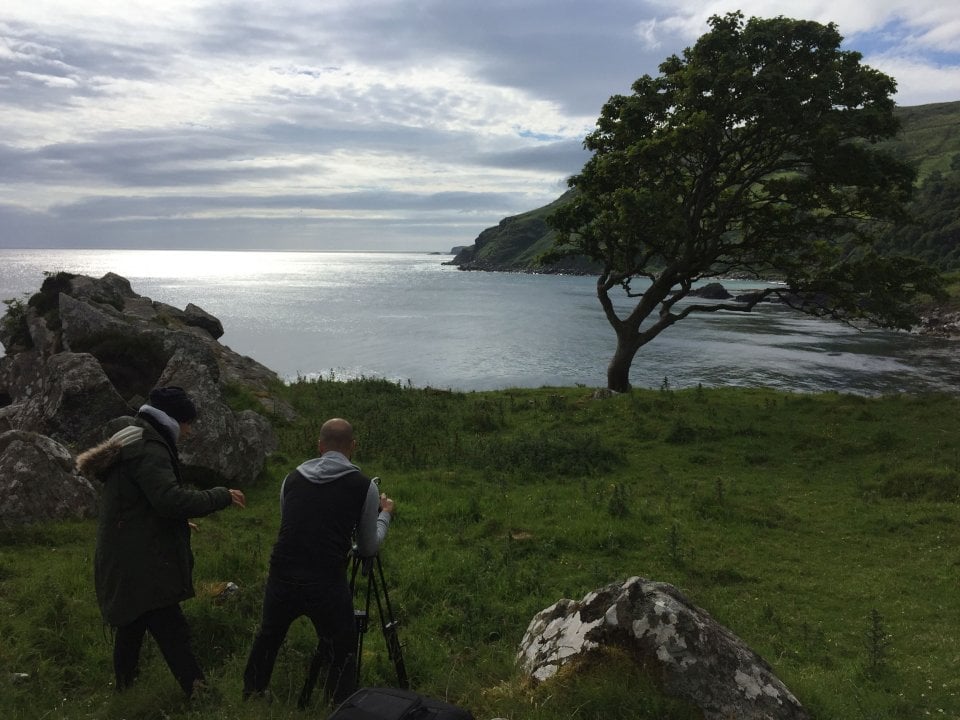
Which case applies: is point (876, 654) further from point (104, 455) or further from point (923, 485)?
point (923, 485)

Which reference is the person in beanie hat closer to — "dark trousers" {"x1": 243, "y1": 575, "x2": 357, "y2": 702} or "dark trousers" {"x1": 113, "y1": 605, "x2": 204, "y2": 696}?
"dark trousers" {"x1": 113, "y1": 605, "x2": 204, "y2": 696}

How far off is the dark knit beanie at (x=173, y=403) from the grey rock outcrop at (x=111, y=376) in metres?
2.90

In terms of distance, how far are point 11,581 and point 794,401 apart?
2457 cm

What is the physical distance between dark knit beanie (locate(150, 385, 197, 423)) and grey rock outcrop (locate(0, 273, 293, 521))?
114 inches

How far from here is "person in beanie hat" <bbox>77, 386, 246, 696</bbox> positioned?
17.6 ft

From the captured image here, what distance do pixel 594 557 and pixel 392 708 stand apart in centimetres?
758

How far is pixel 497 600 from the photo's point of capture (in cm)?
936

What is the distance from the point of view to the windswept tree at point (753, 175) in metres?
22.2

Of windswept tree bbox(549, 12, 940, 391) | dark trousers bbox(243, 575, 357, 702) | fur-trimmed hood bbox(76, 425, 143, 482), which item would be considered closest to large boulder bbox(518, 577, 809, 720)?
dark trousers bbox(243, 575, 357, 702)

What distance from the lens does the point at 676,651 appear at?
5.69m

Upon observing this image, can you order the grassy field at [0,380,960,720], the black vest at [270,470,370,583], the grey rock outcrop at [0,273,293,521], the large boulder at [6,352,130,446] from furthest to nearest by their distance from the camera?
the grey rock outcrop at [0,273,293,521], the large boulder at [6,352,130,446], the grassy field at [0,380,960,720], the black vest at [270,470,370,583]

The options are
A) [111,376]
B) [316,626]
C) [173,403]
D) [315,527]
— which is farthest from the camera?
[111,376]

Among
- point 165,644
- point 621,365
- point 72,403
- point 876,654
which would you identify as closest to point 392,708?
point 165,644

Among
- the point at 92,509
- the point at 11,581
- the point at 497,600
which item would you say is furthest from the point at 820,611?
the point at 92,509
